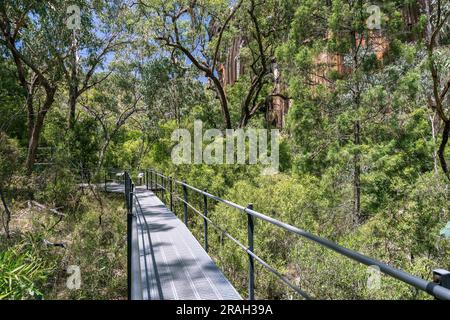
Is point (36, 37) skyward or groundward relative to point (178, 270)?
skyward

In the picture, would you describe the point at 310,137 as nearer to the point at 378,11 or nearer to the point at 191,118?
the point at 378,11

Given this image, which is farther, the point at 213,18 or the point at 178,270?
the point at 213,18

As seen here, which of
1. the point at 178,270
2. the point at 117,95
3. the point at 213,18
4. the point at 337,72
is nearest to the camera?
the point at 178,270

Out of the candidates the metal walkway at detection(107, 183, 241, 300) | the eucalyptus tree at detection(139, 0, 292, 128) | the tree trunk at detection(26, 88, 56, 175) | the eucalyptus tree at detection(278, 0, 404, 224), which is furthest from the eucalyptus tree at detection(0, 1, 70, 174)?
the metal walkway at detection(107, 183, 241, 300)

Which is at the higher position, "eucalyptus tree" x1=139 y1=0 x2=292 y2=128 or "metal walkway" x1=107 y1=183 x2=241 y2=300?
"eucalyptus tree" x1=139 y1=0 x2=292 y2=128

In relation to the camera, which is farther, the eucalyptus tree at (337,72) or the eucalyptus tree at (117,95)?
the eucalyptus tree at (117,95)

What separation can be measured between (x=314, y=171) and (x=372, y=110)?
8.74ft

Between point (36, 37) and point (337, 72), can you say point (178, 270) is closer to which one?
point (337, 72)

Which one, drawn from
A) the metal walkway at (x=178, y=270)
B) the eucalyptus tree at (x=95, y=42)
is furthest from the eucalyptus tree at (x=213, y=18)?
the metal walkway at (x=178, y=270)

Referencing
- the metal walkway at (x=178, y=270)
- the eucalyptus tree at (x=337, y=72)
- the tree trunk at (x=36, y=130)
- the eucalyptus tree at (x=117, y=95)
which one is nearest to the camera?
the metal walkway at (x=178, y=270)

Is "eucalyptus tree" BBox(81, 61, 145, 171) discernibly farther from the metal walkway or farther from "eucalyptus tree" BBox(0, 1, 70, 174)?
the metal walkway

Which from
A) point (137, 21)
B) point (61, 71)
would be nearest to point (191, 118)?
point (137, 21)

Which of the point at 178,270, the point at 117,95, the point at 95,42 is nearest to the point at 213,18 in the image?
the point at 95,42

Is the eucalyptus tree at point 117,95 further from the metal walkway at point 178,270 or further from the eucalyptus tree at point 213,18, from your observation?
the metal walkway at point 178,270
